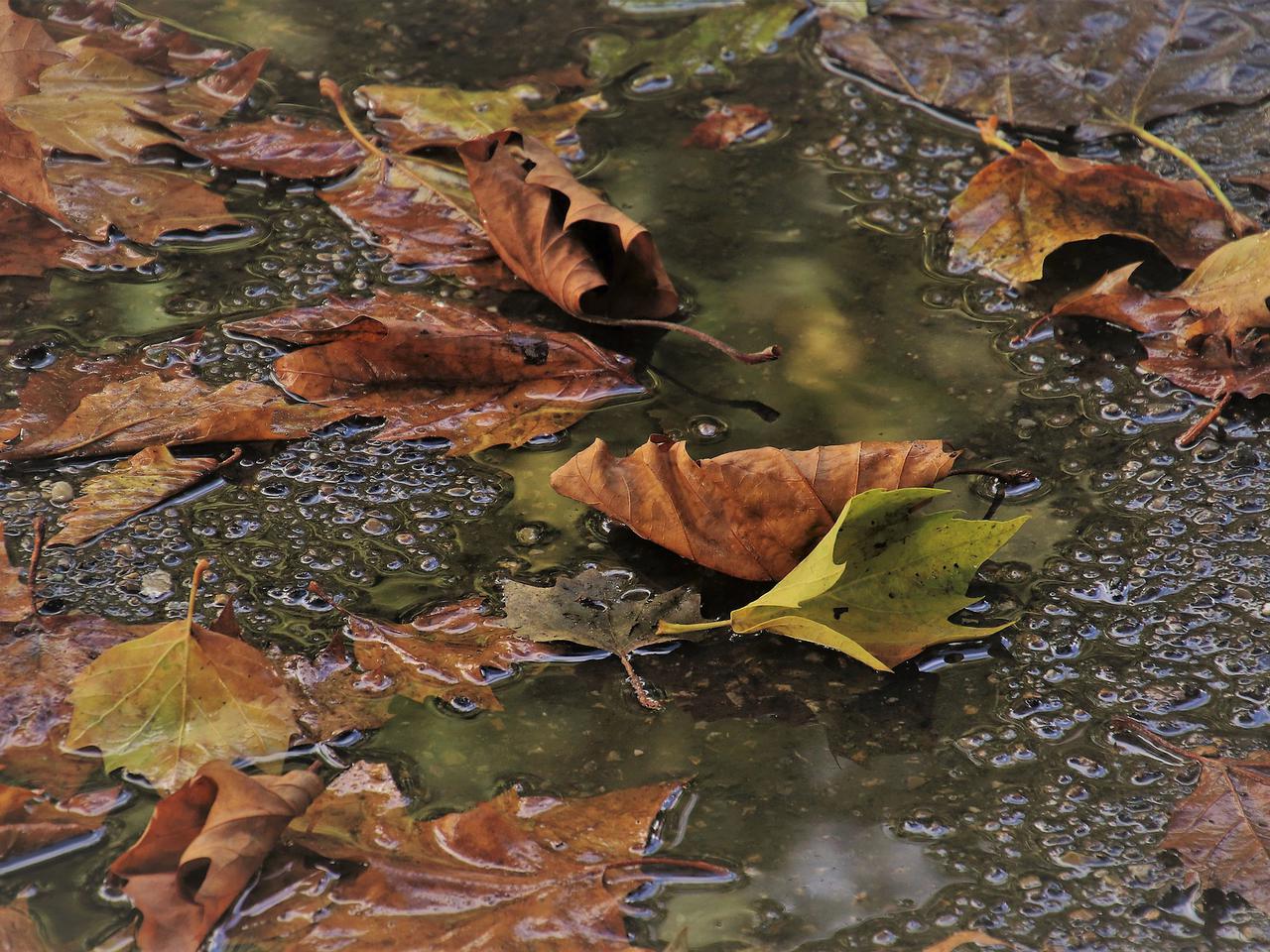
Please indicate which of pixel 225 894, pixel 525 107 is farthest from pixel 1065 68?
pixel 225 894

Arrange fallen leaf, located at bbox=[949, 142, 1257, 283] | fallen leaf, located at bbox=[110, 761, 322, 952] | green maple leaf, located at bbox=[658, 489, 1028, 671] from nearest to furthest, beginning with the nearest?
fallen leaf, located at bbox=[110, 761, 322, 952]
green maple leaf, located at bbox=[658, 489, 1028, 671]
fallen leaf, located at bbox=[949, 142, 1257, 283]

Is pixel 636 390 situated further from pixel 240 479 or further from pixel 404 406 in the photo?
pixel 240 479

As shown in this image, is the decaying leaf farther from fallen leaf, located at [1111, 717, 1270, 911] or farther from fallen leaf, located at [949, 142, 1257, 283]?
fallen leaf, located at [949, 142, 1257, 283]

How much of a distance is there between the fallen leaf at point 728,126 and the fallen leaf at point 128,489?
104cm

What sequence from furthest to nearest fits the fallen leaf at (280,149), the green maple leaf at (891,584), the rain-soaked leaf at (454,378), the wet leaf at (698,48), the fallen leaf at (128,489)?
the wet leaf at (698,48) → the fallen leaf at (280,149) → the rain-soaked leaf at (454,378) → the fallen leaf at (128,489) → the green maple leaf at (891,584)

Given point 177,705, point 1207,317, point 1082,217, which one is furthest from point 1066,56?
point 177,705

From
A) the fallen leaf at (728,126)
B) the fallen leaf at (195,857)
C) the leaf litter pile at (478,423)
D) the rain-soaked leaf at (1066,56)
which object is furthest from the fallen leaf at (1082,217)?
the fallen leaf at (195,857)

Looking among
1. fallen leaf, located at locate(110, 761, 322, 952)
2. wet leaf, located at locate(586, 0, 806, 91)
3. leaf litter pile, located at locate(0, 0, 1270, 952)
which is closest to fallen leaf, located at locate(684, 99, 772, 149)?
leaf litter pile, located at locate(0, 0, 1270, 952)

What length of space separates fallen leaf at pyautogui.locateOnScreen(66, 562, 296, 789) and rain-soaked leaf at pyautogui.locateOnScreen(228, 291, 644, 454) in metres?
0.42

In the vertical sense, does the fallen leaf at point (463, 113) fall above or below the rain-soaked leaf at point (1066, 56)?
below

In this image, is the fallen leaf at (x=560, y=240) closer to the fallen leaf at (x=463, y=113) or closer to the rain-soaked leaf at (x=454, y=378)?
the rain-soaked leaf at (x=454, y=378)

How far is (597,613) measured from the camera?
130 centimetres

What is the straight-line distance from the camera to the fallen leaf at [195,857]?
39.9 inches

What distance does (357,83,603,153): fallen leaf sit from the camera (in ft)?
6.82
